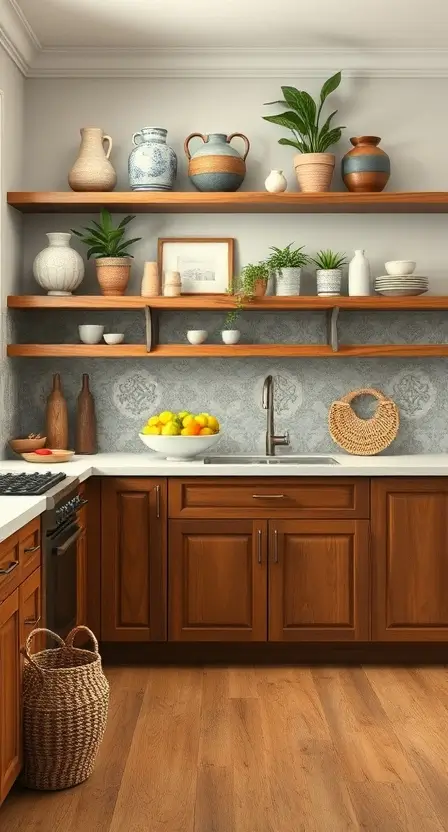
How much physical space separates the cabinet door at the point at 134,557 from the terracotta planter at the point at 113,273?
0.98 metres

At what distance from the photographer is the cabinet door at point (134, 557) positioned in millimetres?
4145

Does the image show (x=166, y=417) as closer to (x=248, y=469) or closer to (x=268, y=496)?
(x=248, y=469)

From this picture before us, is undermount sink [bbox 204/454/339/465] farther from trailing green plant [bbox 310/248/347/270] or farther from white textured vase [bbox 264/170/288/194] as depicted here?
white textured vase [bbox 264/170/288/194]

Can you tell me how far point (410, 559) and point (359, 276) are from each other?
136cm

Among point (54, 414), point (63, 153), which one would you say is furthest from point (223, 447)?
point (63, 153)

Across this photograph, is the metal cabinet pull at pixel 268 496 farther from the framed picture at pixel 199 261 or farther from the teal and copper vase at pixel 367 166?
the teal and copper vase at pixel 367 166

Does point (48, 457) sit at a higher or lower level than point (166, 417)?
lower

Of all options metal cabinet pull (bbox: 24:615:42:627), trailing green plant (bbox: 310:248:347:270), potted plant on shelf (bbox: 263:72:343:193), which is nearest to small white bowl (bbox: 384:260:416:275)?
trailing green plant (bbox: 310:248:347:270)

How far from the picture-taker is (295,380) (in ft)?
15.6

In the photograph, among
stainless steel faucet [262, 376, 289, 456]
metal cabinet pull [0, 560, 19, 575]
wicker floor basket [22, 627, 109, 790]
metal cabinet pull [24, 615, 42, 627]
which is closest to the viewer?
metal cabinet pull [0, 560, 19, 575]

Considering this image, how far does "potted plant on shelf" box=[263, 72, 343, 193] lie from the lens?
176 inches

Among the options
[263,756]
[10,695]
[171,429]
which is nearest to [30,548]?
[10,695]

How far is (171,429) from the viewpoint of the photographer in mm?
4324

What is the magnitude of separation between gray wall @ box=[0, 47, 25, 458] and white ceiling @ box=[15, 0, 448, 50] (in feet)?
0.87
